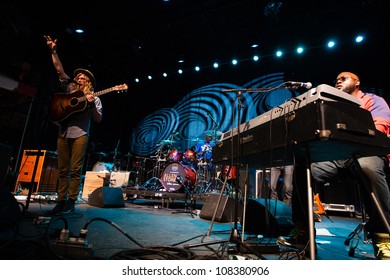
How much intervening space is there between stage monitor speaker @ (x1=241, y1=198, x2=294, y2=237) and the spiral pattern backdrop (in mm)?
4166

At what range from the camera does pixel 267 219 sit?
7.58ft

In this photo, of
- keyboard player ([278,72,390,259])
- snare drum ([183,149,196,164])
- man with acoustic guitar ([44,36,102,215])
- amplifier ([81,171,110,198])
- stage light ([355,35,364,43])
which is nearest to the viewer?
keyboard player ([278,72,390,259])

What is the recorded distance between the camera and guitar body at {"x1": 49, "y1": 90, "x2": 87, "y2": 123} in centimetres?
278

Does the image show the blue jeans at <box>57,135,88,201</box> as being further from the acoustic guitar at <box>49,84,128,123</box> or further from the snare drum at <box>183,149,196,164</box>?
the snare drum at <box>183,149,196,164</box>

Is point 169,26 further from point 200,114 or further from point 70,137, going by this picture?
point 70,137

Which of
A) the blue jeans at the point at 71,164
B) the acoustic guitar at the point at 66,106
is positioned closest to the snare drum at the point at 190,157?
the blue jeans at the point at 71,164

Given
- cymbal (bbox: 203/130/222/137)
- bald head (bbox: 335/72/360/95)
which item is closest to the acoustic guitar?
bald head (bbox: 335/72/360/95)

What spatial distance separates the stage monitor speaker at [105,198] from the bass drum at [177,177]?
123cm

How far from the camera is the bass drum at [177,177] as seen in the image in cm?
471

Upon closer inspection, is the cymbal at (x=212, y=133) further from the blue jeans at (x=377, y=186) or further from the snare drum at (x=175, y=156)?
the blue jeans at (x=377, y=186)

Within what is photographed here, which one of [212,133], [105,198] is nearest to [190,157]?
[212,133]
